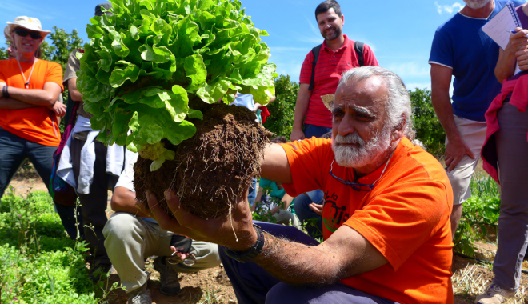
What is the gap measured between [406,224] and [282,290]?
688 mm

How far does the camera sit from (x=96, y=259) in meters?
4.30

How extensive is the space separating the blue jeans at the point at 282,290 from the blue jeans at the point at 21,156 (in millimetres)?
2694

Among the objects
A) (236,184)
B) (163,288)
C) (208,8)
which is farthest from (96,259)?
(208,8)

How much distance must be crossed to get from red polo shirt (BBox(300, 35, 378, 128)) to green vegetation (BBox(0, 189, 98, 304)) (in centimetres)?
276

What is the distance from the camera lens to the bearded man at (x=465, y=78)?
414 cm

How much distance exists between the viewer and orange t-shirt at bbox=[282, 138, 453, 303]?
2.22 meters

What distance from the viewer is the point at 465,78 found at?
13.9 feet

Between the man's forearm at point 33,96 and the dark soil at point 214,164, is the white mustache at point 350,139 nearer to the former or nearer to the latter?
the dark soil at point 214,164

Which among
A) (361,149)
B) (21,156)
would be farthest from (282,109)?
(361,149)

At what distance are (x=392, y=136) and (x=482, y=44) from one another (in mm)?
2115

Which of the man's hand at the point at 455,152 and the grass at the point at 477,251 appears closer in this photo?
the man's hand at the point at 455,152

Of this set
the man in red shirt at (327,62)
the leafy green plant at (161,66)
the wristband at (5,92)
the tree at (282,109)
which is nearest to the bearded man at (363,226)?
the leafy green plant at (161,66)

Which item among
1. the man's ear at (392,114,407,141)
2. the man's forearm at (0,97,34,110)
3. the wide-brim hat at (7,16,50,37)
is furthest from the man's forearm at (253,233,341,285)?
the wide-brim hat at (7,16,50,37)

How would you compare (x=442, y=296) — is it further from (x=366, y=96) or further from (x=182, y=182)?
(x=182, y=182)
